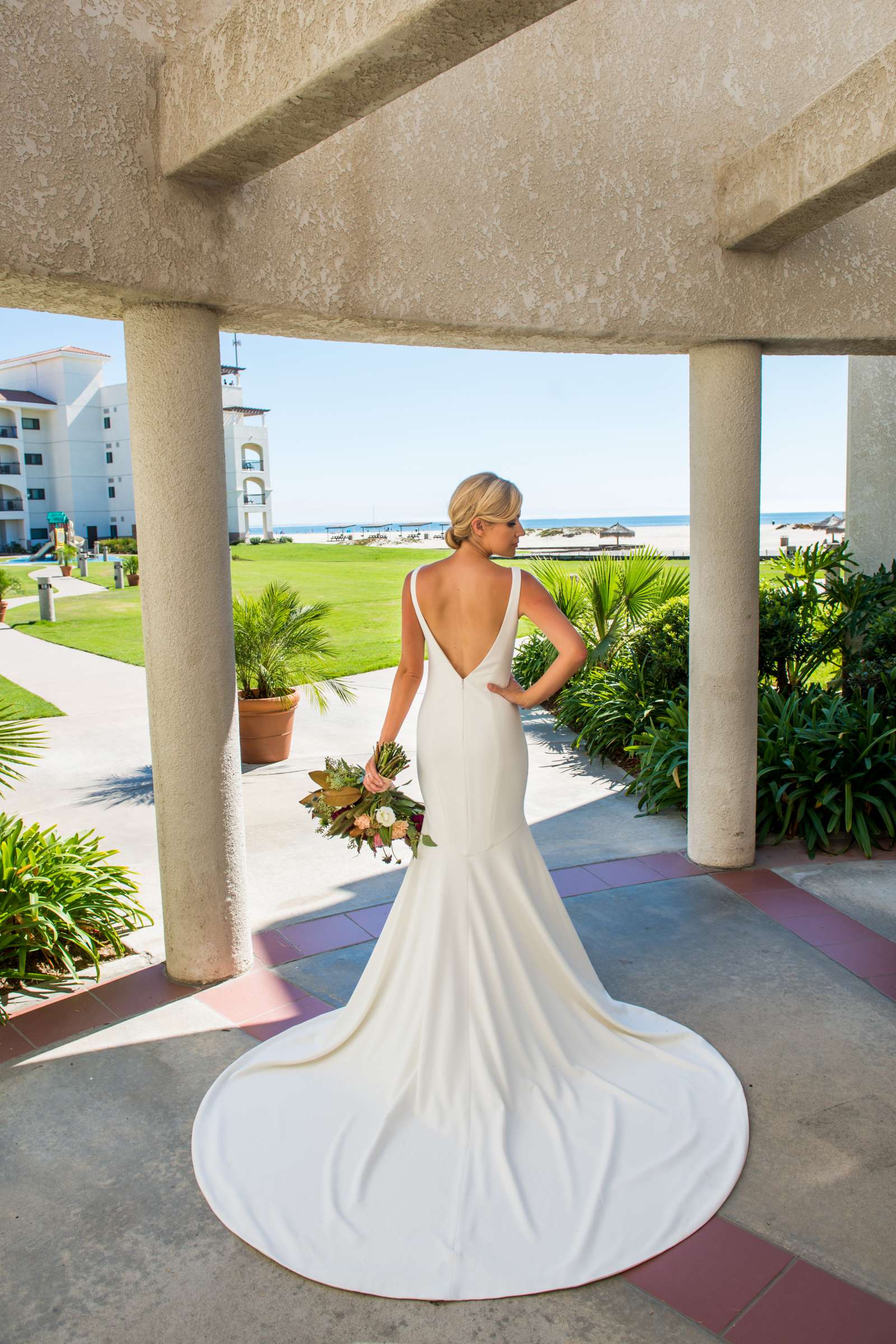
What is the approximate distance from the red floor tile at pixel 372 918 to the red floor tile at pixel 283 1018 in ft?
2.58

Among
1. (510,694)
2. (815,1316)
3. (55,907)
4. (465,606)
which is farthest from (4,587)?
(815,1316)

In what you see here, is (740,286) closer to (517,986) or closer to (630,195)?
(630,195)

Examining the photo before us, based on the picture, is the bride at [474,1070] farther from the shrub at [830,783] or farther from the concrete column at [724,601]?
the shrub at [830,783]

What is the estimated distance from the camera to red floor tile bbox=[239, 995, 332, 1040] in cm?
400

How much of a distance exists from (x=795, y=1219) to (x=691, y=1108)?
50 centimetres

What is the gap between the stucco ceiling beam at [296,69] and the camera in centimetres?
281

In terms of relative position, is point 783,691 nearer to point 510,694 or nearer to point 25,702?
point 510,694

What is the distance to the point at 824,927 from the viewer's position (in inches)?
196

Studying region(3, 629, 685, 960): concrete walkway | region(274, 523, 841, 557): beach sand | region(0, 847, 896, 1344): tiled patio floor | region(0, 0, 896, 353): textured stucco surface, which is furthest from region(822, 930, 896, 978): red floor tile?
region(274, 523, 841, 557): beach sand

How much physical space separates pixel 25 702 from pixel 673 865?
29.8 feet

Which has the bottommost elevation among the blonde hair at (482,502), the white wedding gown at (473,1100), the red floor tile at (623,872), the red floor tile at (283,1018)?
the red floor tile at (623,872)

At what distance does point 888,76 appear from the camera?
4055 millimetres

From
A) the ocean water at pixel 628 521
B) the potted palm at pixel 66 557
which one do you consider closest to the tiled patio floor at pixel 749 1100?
the potted palm at pixel 66 557

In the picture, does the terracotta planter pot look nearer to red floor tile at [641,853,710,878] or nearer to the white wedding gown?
red floor tile at [641,853,710,878]
